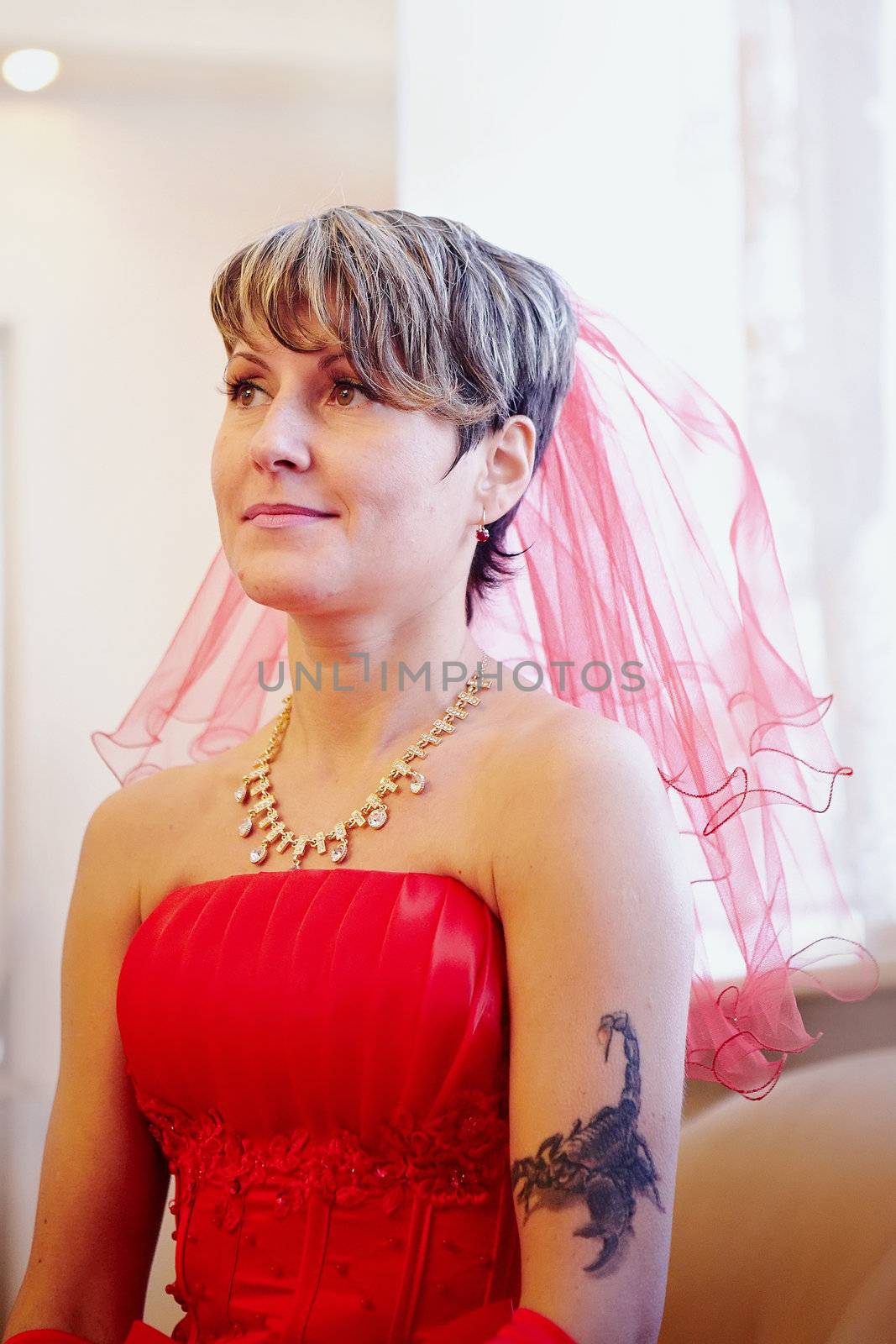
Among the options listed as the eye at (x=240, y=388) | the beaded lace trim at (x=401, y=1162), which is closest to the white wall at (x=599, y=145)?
the eye at (x=240, y=388)

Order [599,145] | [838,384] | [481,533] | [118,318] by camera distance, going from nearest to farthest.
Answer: [481,533], [838,384], [599,145], [118,318]

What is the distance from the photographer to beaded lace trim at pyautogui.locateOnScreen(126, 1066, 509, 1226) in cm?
111

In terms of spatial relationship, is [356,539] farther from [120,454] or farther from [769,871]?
[120,454]

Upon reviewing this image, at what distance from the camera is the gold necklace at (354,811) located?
124 cm

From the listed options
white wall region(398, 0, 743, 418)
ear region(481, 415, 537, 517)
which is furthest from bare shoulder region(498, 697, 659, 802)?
white wall region(398, 0, 743, 418)

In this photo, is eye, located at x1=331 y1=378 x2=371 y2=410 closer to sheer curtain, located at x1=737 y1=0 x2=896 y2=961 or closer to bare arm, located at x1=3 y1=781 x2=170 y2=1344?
bare arm, located at x1=3 y1=781 x2=170 y2=1344

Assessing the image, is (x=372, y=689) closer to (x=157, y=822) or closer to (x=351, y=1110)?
(x=157, y=822)

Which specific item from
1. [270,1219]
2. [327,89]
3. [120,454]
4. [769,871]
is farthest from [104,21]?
[270,1219]

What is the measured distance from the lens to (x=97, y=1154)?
1322 mm

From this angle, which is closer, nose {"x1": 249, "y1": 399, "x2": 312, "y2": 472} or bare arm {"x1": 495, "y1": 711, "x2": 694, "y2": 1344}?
bare arm {"x1": 495, "y1": 711, "x2": 694, "y2": 1344}

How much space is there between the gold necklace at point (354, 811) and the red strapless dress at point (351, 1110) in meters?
0.05

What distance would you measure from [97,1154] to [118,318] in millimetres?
1190

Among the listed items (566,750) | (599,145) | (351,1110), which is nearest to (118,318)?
(599,145)

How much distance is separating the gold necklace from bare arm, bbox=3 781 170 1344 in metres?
0.14
